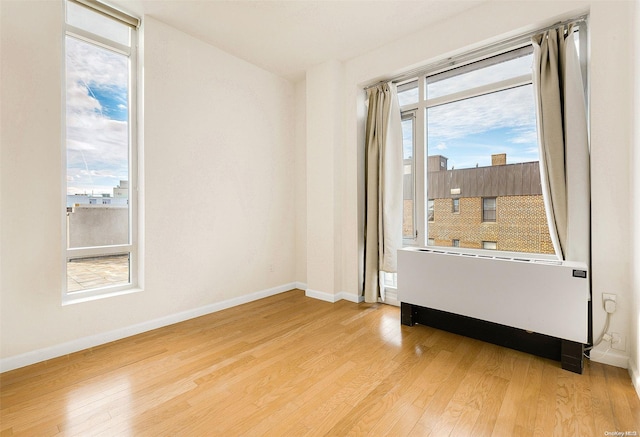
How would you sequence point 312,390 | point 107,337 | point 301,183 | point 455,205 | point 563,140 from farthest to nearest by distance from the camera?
point 301,183
point 455,205
point 107,337
point 563,140
point 312,390

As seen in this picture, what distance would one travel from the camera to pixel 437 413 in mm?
1666

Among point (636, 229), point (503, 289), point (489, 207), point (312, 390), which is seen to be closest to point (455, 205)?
point (489, 207)

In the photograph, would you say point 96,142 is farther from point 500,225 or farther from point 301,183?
point 500,225

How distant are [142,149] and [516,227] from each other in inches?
140

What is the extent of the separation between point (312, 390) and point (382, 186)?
2.26m

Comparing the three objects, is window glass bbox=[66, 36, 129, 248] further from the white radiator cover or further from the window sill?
the white radiator cover

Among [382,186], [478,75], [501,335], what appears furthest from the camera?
[382,186]

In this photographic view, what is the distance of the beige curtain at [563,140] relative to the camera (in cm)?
224

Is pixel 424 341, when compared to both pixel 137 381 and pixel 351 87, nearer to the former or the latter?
pixel 137 381

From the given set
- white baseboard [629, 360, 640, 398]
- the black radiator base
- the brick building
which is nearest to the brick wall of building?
the brick building

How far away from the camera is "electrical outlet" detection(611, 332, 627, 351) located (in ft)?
6.85

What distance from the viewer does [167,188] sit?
298cm

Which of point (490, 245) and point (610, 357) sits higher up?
point (490, 245)

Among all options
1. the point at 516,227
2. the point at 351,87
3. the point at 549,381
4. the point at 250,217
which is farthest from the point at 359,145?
the point at 549,381
